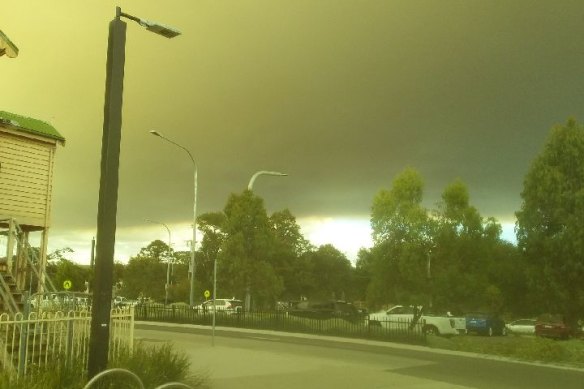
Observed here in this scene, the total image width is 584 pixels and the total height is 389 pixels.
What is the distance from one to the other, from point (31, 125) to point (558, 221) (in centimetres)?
2109

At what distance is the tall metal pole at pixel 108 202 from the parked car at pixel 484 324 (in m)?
29.6

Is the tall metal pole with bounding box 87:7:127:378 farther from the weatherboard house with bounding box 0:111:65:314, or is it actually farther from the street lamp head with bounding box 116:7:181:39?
the weatherboard house with bounding box 0:111:65:314

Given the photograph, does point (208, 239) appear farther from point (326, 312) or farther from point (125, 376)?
point (125, 376)

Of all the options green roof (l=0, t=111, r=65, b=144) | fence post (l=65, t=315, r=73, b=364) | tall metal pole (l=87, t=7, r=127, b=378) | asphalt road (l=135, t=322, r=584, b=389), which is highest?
green roof (l=0, t=111, r=65, b=144)

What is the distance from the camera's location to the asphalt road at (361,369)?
13203mm

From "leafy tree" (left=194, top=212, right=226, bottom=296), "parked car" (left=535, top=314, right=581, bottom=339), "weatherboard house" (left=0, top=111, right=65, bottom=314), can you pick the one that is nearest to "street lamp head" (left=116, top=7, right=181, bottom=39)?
"weatherboard house" (left=0, top=111, right=65, bottom=314)

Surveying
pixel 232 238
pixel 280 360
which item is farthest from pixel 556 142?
pixel 232 238

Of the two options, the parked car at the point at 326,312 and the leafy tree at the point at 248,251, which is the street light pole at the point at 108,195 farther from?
the leafy tree at the point at 248,251

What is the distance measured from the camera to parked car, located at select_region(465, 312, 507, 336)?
34812mm

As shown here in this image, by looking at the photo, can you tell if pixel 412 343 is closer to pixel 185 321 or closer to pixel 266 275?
pixel 266 275

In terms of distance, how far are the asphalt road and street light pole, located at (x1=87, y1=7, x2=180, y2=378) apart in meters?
4.37

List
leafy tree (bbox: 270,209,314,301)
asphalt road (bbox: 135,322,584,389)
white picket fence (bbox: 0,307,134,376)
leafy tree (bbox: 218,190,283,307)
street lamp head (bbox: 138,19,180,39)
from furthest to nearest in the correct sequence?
leafy tree (bbox: 270,209,314,301) → leafy tree (bbox: 218,190,283,307) → asphalt road (bbox: 135,322,584,389) → white picket fence (bbox: 0,307,134,376) → street lamp head (bbox: 138,19,180,39)

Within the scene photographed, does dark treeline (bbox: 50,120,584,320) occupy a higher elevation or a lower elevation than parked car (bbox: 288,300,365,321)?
higher

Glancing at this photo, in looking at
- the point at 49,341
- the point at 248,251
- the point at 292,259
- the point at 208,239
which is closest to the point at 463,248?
the point at 248,251
